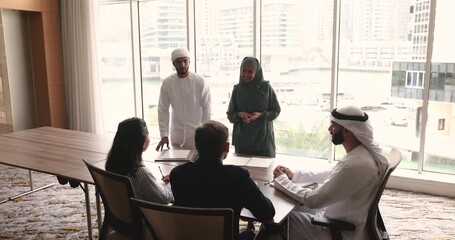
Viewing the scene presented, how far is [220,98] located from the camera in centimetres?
557

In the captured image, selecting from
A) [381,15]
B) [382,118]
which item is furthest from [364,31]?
[382,118]

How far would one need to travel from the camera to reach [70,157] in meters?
3.02

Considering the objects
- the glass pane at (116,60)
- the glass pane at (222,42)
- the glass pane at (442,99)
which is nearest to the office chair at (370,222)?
the glass pane at (442,99)

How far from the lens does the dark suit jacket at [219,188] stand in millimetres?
1727

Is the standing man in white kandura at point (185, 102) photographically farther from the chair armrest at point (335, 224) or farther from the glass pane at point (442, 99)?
the glass pane at point (442, 99)

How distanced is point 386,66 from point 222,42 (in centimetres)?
218

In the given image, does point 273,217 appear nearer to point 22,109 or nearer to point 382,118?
point 382,118

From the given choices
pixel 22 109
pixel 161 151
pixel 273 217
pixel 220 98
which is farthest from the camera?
pixel 22 109

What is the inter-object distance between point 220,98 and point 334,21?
187cm

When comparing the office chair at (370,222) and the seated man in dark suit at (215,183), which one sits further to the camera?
the office chair at (370,222)

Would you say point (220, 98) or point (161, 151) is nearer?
point (161, 151)

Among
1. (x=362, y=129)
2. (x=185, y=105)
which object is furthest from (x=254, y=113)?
(x=362, y=129)

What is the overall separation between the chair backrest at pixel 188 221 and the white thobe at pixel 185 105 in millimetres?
1703

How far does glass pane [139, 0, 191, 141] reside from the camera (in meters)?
5.76
